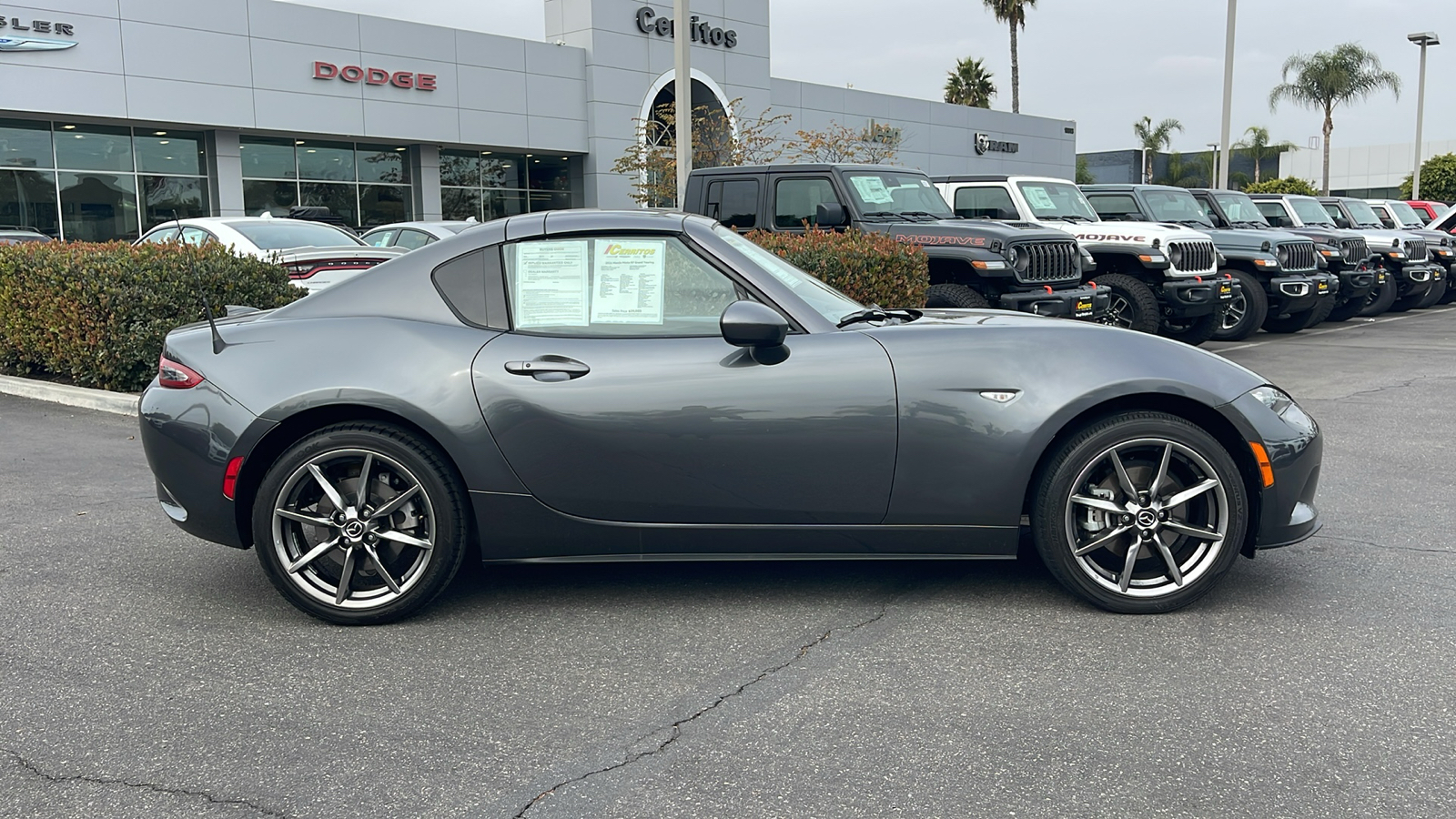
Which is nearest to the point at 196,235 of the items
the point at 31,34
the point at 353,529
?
the point at 353,529

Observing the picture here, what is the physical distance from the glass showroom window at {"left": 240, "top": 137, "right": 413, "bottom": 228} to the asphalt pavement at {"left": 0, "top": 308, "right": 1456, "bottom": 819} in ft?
89.0

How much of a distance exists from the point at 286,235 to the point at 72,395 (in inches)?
124

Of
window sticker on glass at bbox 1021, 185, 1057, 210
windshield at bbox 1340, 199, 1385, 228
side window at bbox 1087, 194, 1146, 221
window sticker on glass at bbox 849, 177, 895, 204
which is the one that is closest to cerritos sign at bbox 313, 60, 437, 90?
side window at bbox 1087, 194, 1146, 221

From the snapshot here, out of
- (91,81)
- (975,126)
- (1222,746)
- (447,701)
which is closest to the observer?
(1222,746)

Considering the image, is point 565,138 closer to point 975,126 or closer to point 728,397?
point 975,126

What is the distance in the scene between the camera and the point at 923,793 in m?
2.97

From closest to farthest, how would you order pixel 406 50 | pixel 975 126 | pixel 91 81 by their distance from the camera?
pixel 91 81 → pixel 406 50 → pixel 975 126

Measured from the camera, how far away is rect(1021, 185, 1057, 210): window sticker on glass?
1418 cm

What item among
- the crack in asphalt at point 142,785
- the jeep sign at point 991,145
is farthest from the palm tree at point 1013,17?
the crack in asphalt at point 142,785

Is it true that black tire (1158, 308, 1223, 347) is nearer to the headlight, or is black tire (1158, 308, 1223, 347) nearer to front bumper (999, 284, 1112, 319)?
front bumper (999, 284, 1112, 319)

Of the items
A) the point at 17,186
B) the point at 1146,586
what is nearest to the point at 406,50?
the point at 17,186

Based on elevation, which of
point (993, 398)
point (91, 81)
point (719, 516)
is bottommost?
point (719, 516)

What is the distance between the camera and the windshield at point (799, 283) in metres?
4.43

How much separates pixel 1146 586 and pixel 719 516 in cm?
153
